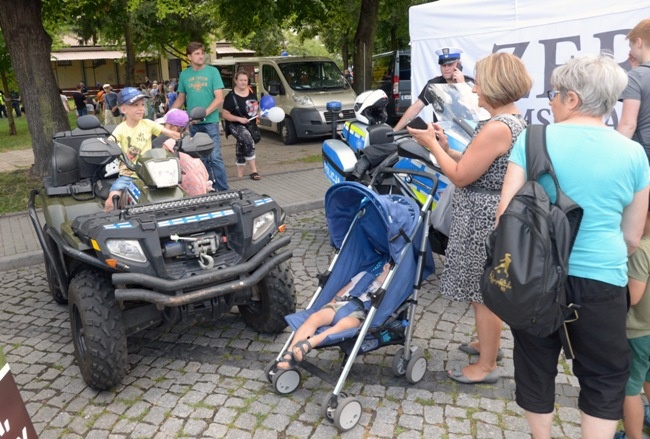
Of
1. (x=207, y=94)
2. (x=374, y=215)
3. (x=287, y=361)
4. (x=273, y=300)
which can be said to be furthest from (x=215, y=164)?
(x=287, y=361)

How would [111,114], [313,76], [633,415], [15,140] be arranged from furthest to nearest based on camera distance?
[15,140] < [111,114] < [313,76] < [633,415]

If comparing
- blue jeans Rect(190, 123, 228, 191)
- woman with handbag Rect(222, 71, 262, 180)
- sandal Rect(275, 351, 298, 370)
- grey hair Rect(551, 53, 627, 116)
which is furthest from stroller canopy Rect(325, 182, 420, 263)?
woman with handbag Rect(222, 71, 262, 180)

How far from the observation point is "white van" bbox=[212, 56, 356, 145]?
13.2 meters

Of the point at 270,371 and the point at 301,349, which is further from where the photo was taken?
the point at 270,371

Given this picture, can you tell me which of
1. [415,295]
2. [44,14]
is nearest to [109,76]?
[44,14]

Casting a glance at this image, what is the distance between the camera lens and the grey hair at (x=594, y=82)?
2.16 meters

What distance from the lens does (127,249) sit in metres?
3.23

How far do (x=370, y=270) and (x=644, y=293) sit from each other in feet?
5.76

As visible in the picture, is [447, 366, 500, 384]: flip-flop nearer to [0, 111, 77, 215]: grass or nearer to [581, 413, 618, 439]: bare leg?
[581, 413, 618, 439]: bare leg

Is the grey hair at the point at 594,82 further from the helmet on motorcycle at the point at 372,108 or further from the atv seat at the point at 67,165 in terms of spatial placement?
the atv seat at the point at 67,165

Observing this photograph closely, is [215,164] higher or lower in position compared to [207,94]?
lower

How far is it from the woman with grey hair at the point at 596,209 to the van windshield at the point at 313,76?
1202cm

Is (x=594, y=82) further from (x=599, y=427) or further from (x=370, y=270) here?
(x=370, y=270)

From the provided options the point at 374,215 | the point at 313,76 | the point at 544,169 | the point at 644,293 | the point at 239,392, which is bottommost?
the point at 239,392
